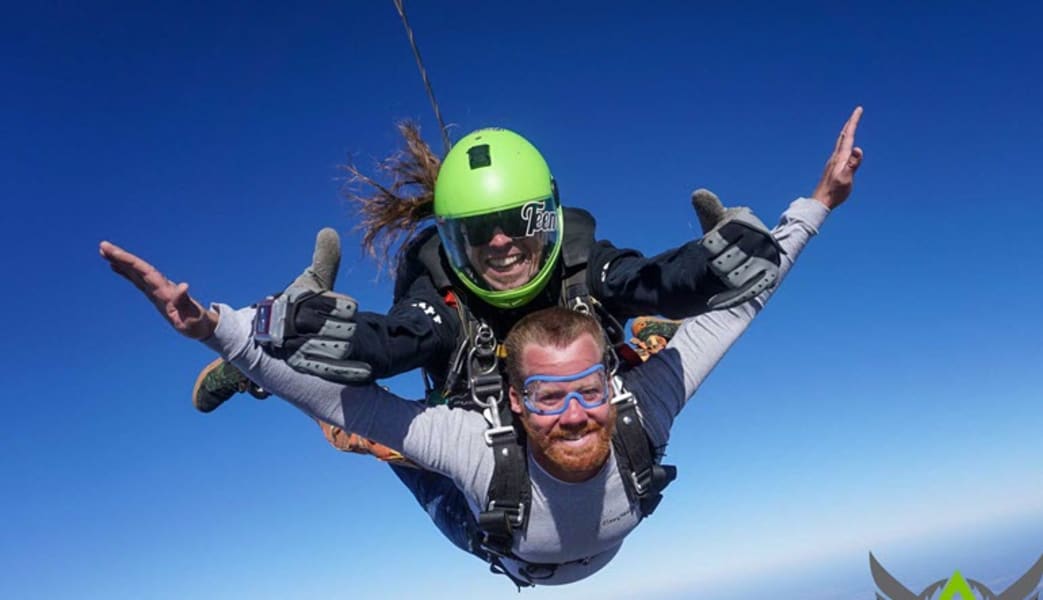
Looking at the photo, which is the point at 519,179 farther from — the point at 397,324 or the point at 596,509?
the point at 596,509

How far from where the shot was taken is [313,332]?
2.31 m

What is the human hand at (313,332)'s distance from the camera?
2295mm

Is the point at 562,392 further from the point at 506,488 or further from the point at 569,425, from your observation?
the point at 506,488

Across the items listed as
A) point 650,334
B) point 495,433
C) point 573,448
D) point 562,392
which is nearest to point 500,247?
point 562,392

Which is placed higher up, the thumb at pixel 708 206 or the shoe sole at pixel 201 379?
the shoe sole at pixel 201 379

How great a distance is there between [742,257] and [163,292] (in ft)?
Result: 5.66

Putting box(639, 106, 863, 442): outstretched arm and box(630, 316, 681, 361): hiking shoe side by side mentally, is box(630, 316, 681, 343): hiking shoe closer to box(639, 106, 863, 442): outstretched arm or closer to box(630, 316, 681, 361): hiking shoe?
box(630, 316, 681, 361): hiking shoe

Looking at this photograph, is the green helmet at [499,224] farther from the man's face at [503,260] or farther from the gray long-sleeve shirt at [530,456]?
the gray long-sleeve shirt at [530,456]

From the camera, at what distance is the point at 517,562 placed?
3340 mm

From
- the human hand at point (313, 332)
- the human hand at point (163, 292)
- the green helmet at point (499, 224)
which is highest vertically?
the green helmet at point (499, 224)

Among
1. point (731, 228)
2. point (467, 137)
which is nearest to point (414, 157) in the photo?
point (467, 137)

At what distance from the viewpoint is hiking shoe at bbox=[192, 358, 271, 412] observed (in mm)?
3889

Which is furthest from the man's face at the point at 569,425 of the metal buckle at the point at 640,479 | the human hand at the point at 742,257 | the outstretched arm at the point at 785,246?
the human hand at the point at 742,257

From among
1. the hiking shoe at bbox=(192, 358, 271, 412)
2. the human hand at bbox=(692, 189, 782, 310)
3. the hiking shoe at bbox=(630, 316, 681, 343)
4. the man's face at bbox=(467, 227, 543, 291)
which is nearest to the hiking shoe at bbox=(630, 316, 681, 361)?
the hiking shoe at bbox=(630, 316, 681, 343)
